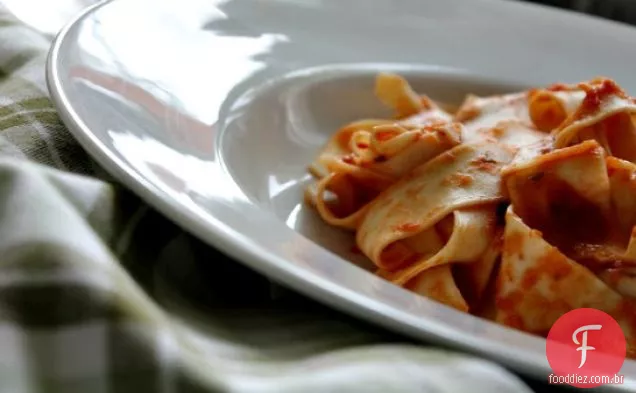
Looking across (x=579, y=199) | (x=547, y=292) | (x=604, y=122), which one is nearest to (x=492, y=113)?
(x=604, y=122)

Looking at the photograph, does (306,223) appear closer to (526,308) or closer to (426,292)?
(426,292)

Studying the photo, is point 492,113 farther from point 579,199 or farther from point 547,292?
point 547,292

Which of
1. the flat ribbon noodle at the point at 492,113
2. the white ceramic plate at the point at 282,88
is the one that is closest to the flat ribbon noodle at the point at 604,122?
the flat ribbon noodle at the point at 492,113

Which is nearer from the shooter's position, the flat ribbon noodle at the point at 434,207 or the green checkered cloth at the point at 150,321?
the green checkered cloth at the point at 150,321

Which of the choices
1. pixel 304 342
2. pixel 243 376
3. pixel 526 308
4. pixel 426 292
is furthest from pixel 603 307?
pixel 243 376

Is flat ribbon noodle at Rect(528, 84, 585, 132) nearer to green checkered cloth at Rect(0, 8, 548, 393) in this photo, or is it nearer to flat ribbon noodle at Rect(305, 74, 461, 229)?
flat ribbon noodle at Rect(305, 74, 461, 229)

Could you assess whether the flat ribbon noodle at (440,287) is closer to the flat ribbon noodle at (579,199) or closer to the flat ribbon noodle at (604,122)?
the flat ribbon noodle at (579,199)
